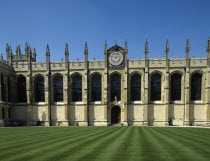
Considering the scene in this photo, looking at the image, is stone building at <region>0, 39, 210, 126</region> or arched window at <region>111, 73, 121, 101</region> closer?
stone building at <region>0, 39, 210, 126</region>

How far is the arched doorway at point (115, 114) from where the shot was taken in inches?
1373

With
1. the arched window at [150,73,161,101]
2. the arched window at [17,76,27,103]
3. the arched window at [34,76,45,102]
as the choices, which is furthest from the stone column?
the arched window at [17,76,27,103]

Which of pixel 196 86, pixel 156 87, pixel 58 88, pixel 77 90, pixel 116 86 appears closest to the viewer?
pixel 196 86

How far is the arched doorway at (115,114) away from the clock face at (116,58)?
9473 mm

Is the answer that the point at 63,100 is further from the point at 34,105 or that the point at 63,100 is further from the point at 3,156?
the point at 3,156

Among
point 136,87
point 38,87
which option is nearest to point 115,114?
point 136,87

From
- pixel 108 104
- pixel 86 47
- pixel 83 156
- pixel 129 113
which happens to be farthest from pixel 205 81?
pixel 83 156

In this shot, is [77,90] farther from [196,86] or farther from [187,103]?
[196,86]

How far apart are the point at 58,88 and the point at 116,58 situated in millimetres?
14329

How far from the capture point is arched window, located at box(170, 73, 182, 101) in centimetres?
3366

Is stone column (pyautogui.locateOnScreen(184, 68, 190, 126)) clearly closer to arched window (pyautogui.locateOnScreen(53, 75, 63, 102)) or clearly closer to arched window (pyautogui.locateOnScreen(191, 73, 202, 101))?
arched window (pyautogui.locateOnScreen(191, 73, 202, 101))

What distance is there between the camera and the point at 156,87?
3428 cm

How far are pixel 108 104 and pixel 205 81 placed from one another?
19558mm

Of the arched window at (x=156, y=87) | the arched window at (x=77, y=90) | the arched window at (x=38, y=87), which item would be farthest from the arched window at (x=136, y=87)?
the arched window at (x=38, y=87)
